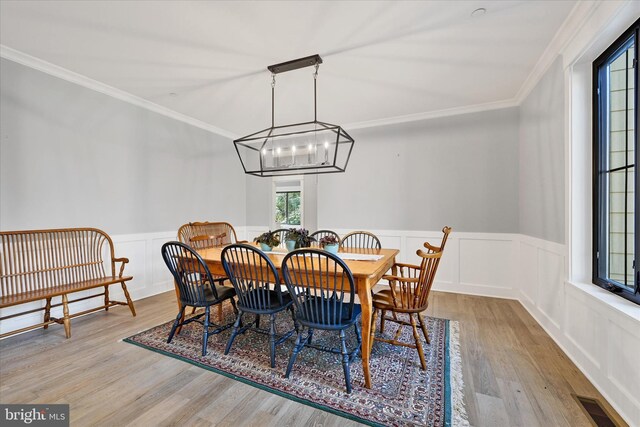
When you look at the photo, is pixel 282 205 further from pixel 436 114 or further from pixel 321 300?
pixel 321 300

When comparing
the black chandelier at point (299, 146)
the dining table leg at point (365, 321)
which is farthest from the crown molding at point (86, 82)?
the dining table leg at point (365, 321)

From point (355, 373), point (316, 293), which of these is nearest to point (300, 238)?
point (316, 293)

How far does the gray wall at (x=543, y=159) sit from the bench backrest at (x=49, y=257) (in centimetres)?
467

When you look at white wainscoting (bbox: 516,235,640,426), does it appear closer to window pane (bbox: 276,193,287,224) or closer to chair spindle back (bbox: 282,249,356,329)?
chair spindle back (bbox: 282,249,356,329)

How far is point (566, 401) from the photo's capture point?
66.8 inches

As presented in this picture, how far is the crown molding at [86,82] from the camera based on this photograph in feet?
8.56

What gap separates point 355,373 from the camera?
1.99 m

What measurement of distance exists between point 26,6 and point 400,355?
3.94 m

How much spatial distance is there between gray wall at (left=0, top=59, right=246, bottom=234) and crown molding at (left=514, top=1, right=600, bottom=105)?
4.70 meters

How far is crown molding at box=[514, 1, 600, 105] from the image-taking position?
1.93 m

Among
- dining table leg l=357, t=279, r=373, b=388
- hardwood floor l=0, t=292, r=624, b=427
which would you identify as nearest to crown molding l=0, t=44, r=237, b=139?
hardwood floor l=0, t=292, r=624, b=427

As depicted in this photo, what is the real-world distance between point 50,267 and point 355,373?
10.4 feet

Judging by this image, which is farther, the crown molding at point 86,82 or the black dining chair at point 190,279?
the crown molding at point 86,82

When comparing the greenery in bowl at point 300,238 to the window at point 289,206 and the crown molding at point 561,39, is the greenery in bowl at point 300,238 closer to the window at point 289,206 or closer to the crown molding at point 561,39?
the crown molding at point 561,39
